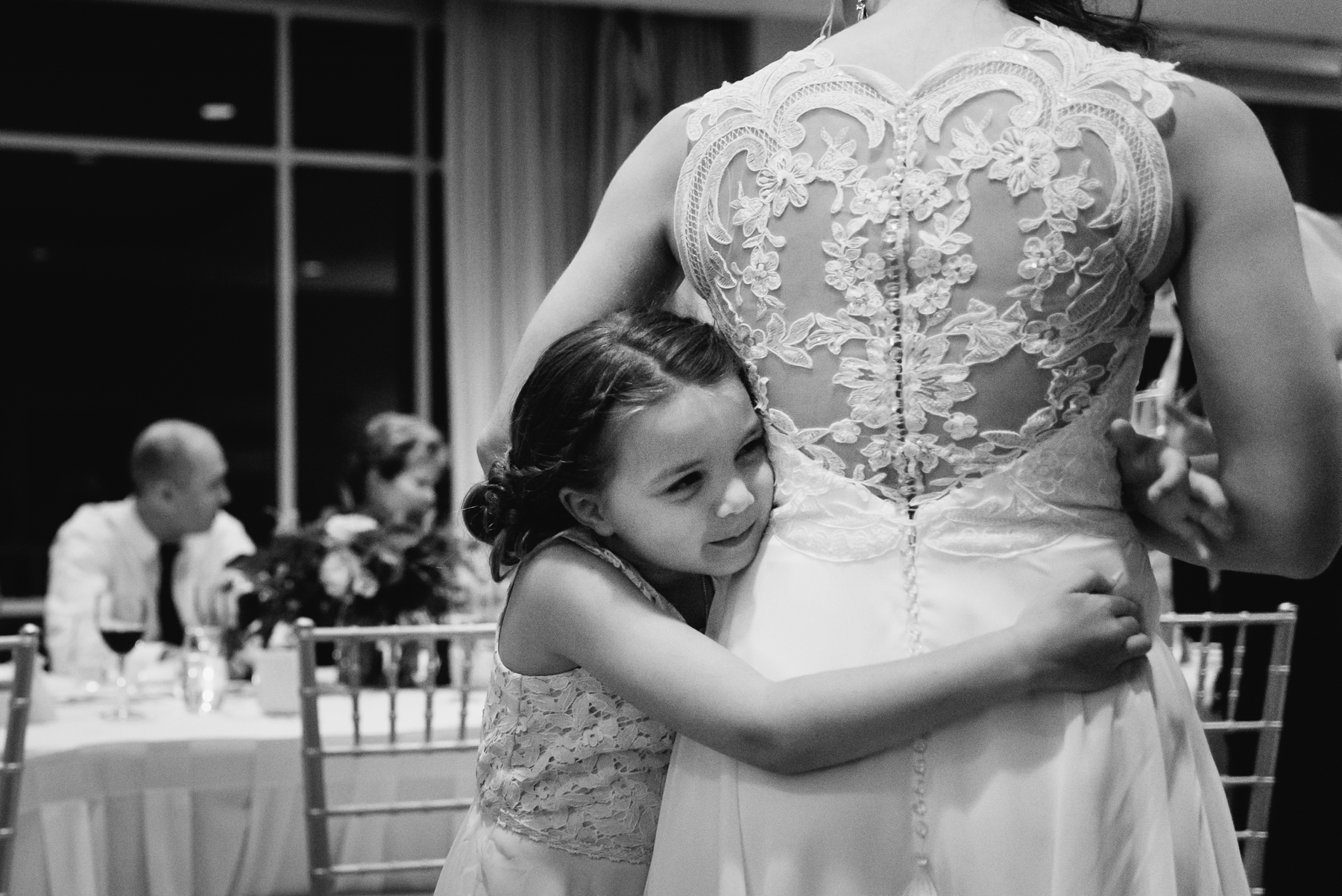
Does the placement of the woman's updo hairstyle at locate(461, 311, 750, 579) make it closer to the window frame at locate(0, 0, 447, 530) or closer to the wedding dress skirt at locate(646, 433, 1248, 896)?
the wedding dress skirt at locate(646, 433, 1248, 896)

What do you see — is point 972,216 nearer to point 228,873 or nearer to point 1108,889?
point 1108,889

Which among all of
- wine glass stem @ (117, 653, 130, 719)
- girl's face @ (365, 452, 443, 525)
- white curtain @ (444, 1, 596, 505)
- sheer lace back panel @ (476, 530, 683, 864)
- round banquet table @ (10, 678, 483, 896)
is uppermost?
white curtain @ (444, 1, 596, 505)

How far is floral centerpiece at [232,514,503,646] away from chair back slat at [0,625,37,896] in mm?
1160

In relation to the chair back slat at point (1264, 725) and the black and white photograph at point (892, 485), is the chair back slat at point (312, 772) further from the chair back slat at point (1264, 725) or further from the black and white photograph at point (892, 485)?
the chair back slat at point (1264, 725)

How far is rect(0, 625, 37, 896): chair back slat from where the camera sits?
223 cm

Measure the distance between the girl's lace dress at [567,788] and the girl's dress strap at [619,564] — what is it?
0.42ft

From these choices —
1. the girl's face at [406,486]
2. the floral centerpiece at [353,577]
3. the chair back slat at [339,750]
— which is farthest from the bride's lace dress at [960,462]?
the girl's face at [406,486]

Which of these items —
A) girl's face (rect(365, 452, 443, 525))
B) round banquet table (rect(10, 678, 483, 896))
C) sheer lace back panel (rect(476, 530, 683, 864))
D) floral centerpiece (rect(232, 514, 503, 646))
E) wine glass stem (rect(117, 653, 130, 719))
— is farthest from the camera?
girl's face (rect(365, 452, 443, 525))

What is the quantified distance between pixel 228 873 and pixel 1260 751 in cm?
182

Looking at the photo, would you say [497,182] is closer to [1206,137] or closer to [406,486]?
[406,486]

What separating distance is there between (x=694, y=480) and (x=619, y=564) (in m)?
0.11

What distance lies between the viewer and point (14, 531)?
7676 millimetres

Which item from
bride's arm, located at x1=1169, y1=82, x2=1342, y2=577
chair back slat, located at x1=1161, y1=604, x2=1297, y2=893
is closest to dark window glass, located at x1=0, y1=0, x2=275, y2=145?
chair back slat, located at x1=1161, y1=604, x2=1297, y2=893

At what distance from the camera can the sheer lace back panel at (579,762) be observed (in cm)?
152
